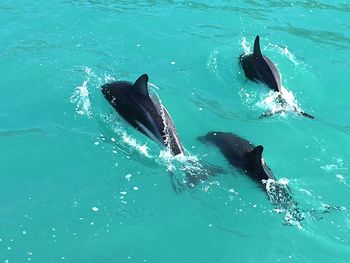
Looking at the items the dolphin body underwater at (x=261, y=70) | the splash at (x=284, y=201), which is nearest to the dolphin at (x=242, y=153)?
the splash at (x=284, y=201)

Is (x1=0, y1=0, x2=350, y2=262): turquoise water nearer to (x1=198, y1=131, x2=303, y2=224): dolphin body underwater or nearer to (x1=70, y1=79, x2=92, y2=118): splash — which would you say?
(x1=70, y1=79, x2=92, y2=118): splash

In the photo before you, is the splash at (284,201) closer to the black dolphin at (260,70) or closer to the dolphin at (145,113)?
the dolphin at (145,113)

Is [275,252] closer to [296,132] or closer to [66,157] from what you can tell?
[296,132]

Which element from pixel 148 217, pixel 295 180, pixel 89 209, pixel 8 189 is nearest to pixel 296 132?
pixel 295 180

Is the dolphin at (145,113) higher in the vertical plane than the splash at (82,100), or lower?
higher

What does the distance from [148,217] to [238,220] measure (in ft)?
5.29

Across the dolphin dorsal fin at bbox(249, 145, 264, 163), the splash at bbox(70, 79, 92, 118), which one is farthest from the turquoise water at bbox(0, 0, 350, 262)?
the dolphin dorsal fin at bbox(249, 145, 264, 163)

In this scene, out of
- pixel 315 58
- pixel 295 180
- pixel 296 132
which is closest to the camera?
pixel 295 180

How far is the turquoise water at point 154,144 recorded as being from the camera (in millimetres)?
9602

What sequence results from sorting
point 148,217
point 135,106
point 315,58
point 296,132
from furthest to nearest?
point 315,58 < point 296,132 < point 135,106 < point 148,217

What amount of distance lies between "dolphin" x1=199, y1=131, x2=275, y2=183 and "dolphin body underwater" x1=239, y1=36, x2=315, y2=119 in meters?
2.20

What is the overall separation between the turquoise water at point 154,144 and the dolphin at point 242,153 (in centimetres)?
20

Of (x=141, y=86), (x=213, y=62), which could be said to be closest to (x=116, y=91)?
(x=141, y=86)

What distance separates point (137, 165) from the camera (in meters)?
11.0
